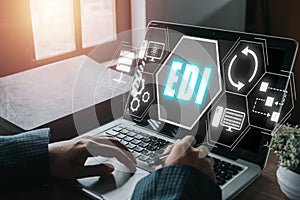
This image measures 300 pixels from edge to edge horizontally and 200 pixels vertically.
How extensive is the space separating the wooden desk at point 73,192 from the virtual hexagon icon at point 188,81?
8.6 inches

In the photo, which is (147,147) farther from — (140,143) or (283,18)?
(283,18)

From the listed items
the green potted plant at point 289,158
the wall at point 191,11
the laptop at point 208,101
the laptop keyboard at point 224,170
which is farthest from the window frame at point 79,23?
the green potted plant at point 289,158

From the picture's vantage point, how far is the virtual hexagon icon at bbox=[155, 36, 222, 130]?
955 millimetres

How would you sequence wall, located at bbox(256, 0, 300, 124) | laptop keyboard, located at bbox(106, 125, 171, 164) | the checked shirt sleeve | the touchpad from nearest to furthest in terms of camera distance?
the checked shirt sleeve < the touchpad < laptop keyboard, located at bbox(106, 125, 171, 164) < wall, located at bbox(256, 0, 300, 124)

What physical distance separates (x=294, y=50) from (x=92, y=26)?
98cm

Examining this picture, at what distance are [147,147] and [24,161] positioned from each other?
0.27 m

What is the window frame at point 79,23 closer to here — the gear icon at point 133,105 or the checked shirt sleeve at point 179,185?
the gear icon at point 133,105

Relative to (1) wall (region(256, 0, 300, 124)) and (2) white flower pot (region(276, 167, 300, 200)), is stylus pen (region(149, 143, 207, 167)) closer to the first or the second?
(2) white flower pot (region(276, 167, 300, 200))

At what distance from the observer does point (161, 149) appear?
3.00 feet

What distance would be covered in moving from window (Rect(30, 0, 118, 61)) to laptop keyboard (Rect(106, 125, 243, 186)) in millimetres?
568

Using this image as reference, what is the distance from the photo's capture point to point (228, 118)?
0.92 m

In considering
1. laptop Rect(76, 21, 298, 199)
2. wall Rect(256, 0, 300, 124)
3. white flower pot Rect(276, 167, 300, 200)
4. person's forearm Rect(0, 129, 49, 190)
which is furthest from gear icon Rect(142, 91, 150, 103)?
wall Rect(256, 0, 300, 124)

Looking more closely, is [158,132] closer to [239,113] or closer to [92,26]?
[239,113]

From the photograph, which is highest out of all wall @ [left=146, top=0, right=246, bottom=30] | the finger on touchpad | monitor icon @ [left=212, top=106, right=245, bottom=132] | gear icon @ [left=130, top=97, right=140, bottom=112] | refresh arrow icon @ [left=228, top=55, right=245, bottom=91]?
wall @ [left=146, top=0, right=246, bottom=30]
